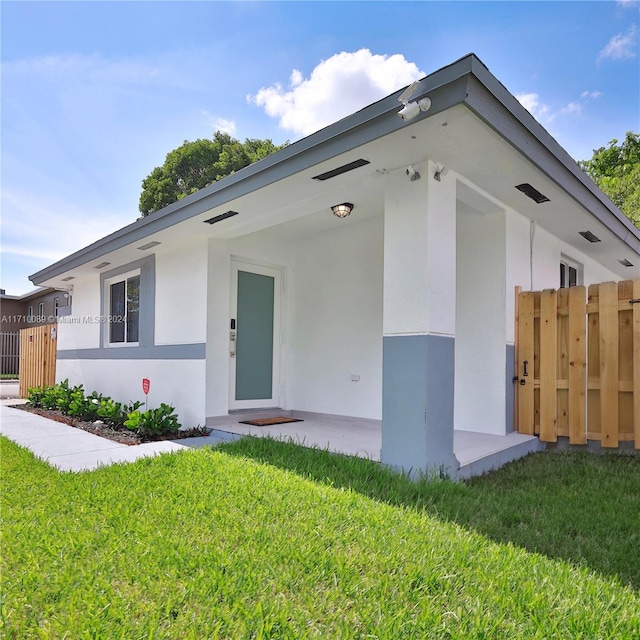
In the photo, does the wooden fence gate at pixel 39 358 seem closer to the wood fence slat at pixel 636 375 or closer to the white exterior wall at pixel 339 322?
the white exterior wall at pixel 339 322

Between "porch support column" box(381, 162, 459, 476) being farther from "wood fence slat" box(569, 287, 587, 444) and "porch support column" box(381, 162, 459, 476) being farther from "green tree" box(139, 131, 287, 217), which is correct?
"green tree" box(139, 131, 287, 217)

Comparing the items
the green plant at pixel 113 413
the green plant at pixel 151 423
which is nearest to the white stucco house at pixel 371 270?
the green plant at pixel 151 423

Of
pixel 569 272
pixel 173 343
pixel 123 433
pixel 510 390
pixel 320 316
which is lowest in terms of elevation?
pixel 123 433

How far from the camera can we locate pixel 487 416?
5.18 meters

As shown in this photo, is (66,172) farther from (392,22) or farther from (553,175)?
(553,175)

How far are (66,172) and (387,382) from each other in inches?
274

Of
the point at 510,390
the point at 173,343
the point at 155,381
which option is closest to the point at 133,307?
the point at 155,381

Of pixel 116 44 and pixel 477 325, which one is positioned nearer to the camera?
pixel 477 325

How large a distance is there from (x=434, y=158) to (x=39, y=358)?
11.3 metres

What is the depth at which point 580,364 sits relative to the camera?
189 inches

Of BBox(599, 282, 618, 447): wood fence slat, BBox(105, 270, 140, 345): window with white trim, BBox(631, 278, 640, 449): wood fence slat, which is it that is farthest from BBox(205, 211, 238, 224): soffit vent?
BBox(631, 278, 640, 449): wood fence slat

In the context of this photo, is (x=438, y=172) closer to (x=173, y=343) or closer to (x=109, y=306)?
(x=173, y=343)

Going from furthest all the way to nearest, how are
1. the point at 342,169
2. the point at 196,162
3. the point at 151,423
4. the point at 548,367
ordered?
the point at 196,162 → the point at 151,423 → the point at 548,367 → the point at 342,169

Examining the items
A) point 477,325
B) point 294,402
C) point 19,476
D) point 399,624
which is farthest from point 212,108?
point 399,624
